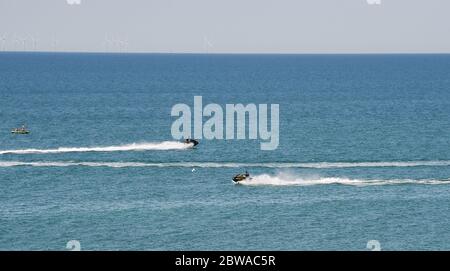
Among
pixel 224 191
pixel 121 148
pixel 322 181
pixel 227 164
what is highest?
pixel 121 148

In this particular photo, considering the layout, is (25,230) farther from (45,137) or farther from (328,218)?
(45,137)

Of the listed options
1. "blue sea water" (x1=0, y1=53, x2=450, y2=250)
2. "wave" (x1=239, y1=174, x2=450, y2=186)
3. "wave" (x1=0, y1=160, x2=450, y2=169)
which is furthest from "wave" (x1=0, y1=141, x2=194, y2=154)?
"wave" (x1=239, y1=174, x2=450, y2=186)

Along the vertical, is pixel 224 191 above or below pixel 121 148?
below

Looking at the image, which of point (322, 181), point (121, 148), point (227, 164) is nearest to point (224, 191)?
point (322, 181)

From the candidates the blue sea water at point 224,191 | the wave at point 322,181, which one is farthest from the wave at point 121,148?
the wave at point 322,181

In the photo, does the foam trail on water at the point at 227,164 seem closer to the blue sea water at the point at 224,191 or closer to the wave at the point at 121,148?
the blue sea water at the point at 224,191

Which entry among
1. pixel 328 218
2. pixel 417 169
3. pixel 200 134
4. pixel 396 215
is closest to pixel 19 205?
pixel 328 218

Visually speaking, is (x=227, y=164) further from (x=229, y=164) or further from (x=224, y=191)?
(x=224, y=191)

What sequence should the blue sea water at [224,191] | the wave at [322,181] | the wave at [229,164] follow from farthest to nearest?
the wave at [229,164] → the wave at [322,181] → the blue sea water at [224,191]

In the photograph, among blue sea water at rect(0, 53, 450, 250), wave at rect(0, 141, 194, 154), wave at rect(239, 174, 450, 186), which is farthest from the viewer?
wave at rect(0, 141, 194, 154)

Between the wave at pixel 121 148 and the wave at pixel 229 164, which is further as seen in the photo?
the wave at pixel 121 148

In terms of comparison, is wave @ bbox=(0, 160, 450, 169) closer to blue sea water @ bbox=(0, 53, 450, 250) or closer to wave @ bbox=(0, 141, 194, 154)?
blue sea water @ bbox=(0, 53, 450, 250)

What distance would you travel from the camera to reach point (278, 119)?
7426 inches

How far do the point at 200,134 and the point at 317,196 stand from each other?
61344 mm
